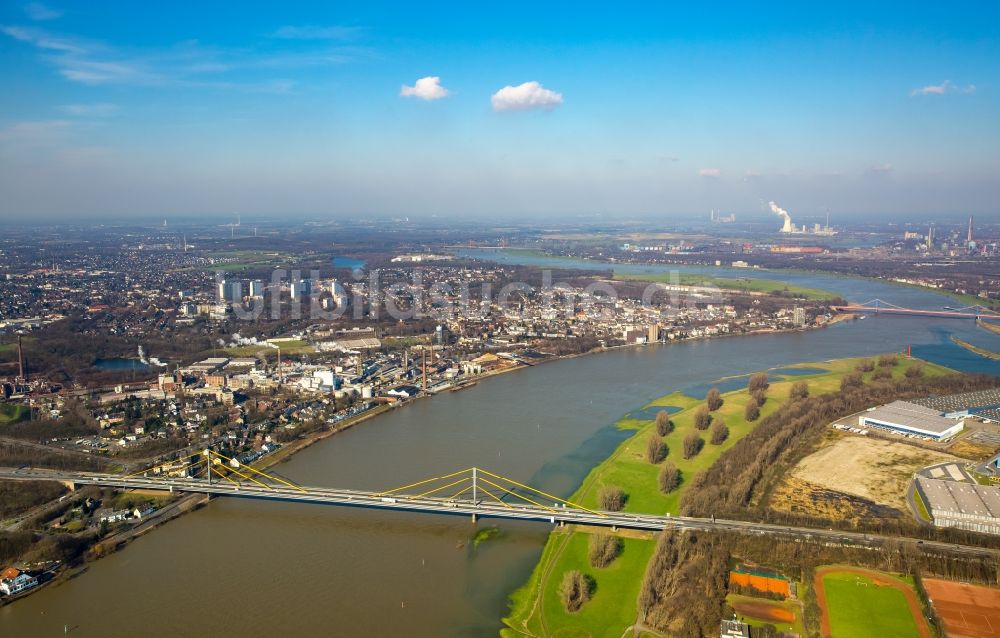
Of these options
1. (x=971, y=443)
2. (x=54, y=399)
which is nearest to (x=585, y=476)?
(x=971, y=443)

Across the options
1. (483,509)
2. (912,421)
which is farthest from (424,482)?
(912,421)

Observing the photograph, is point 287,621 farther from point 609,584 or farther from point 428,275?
point 428,275

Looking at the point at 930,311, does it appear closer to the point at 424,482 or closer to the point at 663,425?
the point at 663,425

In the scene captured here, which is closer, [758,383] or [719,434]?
[719,434]

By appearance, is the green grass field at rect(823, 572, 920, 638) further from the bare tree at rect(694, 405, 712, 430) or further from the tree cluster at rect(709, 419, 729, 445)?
the bare tree at rect(694, 405, 712, 430)

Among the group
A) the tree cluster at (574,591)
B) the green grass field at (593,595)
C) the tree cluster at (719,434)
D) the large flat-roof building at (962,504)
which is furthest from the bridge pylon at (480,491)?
the large flat-roof building at (962,504)

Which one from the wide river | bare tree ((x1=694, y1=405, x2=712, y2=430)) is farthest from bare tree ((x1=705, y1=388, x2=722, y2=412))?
the wide river
